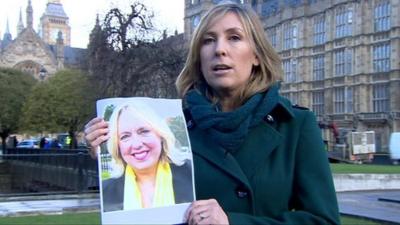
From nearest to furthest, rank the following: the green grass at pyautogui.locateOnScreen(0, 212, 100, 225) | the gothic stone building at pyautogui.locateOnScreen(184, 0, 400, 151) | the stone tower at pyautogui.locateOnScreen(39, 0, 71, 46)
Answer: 1. the green grass at pyautogui.locateOnScreen(0, 212, 100, 225)
2. the gothic stone building at pyautogui.locateOnScreen(184, 0, 400, 151)
3. the stone tower at pyautogui.locateOnScreen(39, 0, 71, 46)

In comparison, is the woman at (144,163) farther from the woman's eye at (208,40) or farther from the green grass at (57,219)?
the green grass at (57,219)

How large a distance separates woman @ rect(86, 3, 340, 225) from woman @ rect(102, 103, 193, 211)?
8cm

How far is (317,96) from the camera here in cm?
5428

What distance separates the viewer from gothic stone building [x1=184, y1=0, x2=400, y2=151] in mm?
46188

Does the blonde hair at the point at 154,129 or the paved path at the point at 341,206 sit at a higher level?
the blonde hair at the point at 154,129

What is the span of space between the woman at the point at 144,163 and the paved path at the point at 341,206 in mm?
8230

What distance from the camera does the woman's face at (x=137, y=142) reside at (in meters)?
1.95

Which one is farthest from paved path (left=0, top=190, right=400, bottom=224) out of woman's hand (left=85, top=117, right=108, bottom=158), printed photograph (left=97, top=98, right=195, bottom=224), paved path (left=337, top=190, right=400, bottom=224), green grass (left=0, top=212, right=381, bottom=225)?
woman's hand (left=85, top=117, right=108, bottom=158)

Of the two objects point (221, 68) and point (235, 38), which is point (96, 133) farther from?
point (235, 38)

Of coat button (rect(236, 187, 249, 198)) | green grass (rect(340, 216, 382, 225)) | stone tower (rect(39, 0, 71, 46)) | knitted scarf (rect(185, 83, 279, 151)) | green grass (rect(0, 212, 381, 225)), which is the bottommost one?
green grass (rect(340, 216, 382, 225))

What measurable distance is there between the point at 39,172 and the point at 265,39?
2014cm

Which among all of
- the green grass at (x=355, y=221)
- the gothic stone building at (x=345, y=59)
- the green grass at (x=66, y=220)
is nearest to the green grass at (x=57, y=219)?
the green grass at (x=66, y=220)

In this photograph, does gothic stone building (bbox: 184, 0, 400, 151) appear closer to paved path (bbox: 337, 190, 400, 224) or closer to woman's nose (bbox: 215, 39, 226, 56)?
paved path (bbox: 337, 190, 400, 224)

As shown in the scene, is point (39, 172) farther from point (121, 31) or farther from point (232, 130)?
point (232, 130)
